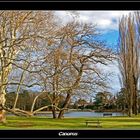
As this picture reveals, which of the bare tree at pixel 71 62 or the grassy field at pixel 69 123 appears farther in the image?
the bare tree at pixel 71 62

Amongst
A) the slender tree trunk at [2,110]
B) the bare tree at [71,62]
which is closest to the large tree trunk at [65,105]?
the bare tree at [71,62]

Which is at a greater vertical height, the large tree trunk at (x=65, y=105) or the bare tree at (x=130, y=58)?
the bare tree at (x=130, y=58)

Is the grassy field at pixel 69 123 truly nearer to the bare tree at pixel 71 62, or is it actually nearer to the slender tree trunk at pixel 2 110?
the slender tree trunk at pixel 2 110

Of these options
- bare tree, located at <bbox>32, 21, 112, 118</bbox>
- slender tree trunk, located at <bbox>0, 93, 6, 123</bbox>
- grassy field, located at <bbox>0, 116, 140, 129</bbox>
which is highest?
bare tree, located at <bbox>32, 21, 112, 118</bbox>

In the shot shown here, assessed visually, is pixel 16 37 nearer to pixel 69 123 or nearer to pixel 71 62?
pixel 71 62

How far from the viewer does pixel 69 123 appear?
555 cm

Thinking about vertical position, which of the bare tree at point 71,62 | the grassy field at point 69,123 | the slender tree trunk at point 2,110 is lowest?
the grassy field at point 69,123

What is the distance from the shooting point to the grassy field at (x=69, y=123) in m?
5.48

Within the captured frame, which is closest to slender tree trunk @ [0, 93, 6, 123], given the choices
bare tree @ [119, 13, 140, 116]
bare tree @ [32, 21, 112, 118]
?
bare tree @ [32, 21, 112, 118]

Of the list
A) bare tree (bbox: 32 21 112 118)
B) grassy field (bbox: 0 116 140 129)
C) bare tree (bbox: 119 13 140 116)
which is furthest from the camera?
bare tree (bbox: 32 21 112 118)

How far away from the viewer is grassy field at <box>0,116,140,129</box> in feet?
18.0

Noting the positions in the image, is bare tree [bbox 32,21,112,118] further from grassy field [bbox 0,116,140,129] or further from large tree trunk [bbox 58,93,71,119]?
grassy field [bbox 0,116,140,129]

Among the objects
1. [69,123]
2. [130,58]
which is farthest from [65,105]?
[130,58]
